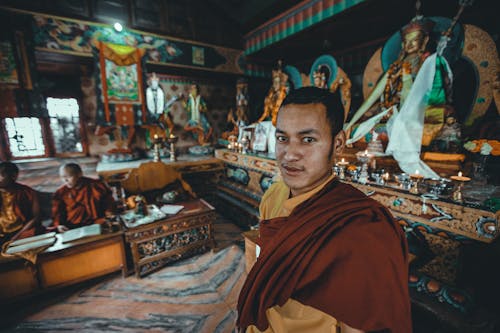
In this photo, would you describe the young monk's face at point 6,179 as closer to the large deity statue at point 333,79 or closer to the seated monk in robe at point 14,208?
the seated monk in robe at point 14,208

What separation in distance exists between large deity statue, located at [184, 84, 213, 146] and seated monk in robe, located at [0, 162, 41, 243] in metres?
4.54

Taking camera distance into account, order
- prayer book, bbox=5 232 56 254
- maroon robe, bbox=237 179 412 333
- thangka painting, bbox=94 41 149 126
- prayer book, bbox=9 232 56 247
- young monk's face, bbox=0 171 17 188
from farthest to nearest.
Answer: thangka painting, bbox=94 41 149 126
young monk's face, bbox=0 171 17 188
prayer book, bbox=9 232 56 247
prayer book, bbox=5 232 56 254
maroon robe, bbox=237 179 412 333

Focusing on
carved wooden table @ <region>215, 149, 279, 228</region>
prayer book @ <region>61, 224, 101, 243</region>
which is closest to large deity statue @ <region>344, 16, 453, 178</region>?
carved wooden table @ <region>215, 149, 279, 228</region>

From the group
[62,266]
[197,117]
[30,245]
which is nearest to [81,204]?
[30,245]

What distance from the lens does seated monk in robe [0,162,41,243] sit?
9.96 ft

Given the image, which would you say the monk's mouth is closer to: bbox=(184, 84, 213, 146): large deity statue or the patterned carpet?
the patterned carpet

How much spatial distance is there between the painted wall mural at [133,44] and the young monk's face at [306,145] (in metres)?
6.16

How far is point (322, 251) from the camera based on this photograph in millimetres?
940

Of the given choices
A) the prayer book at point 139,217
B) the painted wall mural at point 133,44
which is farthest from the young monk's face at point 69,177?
the painted wall mural at point 133,44

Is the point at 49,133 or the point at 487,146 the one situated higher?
the point at 49,133

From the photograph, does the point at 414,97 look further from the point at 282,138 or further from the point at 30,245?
the point at 30,245

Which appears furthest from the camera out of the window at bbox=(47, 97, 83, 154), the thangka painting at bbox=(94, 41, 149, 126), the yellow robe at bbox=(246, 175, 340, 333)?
the window at bbox=(47, 97, 83, 154)

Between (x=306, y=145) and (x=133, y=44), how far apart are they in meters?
6.50

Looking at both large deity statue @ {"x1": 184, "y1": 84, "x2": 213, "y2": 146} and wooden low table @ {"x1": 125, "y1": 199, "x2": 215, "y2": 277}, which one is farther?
large deity statue @ {"x1": 184, "y1": 84, "x2": 213, "y2": 146}
